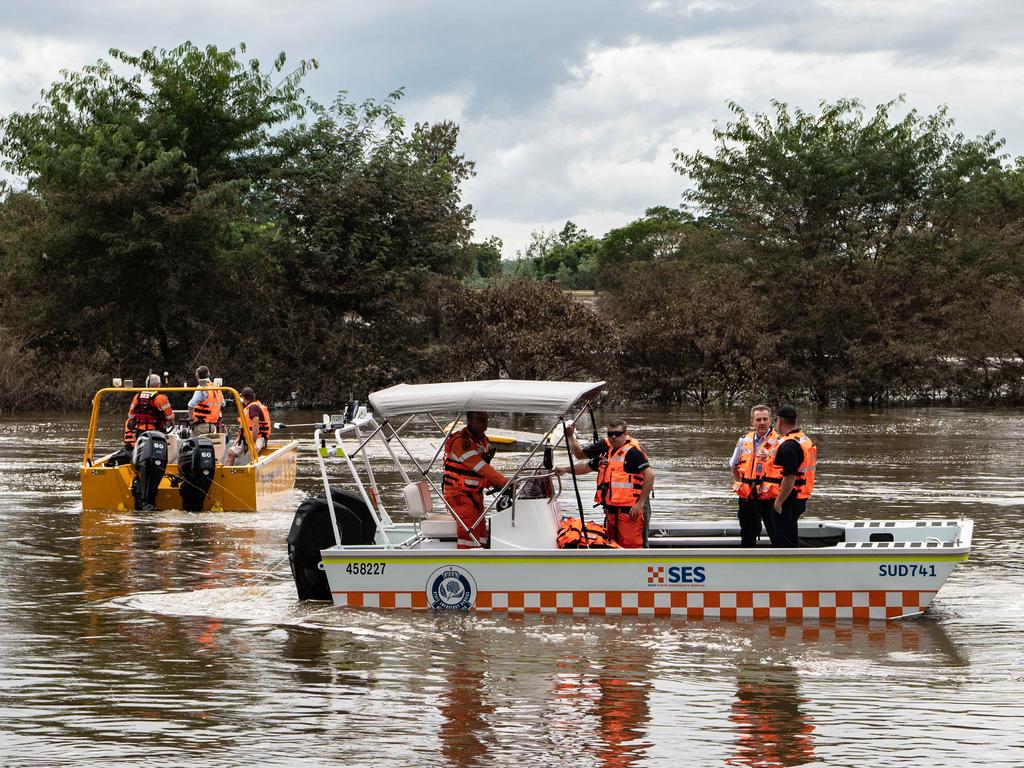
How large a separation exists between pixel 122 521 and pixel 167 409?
201cm

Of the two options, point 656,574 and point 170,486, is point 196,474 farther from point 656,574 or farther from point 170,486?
point 656,574

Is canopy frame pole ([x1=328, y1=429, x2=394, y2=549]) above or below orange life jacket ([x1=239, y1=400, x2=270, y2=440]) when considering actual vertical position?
below

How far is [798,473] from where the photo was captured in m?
11.3

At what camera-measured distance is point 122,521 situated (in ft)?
56.4

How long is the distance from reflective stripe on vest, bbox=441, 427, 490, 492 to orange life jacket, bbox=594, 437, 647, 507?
98cm

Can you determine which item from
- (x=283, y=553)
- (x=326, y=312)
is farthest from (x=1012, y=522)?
(x=326, y=312)

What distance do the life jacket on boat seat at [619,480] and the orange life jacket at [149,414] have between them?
884cm

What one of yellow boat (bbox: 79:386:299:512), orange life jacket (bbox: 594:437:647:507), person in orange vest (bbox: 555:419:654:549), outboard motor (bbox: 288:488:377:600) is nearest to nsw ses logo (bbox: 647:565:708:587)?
person in orange vest (bbox: 555:419:654:549)

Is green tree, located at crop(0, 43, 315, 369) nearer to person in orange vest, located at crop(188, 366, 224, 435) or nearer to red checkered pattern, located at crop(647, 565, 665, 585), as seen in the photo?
person in orange vest, located at crop(188, 366, 224, 435)

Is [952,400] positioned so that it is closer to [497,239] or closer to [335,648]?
[497,239]

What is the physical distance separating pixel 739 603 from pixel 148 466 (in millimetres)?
9603

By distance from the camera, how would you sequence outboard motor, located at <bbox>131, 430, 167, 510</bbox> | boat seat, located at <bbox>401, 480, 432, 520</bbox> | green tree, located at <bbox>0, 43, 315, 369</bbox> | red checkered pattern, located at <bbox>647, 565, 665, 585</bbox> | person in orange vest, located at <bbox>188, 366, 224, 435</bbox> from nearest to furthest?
red checkered pattern, located at <bbox>647, 565, 665, 585</bbox> → boat seat, located at <bbox>401, 480, 432, 520</bbox> → outboard motor, located at <bbox>131, 430, 167, 510</bbox> → person in orange vest, located at <bbox>188, 366, 224, 435</bbox> → green tree, located at <bbox>0, 43, 315, 369</bbox>

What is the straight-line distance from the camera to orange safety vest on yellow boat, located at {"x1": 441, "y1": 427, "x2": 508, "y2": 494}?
1146 cm

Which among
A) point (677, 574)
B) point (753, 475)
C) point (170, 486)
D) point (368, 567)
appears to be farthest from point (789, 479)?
point (170, 486)
